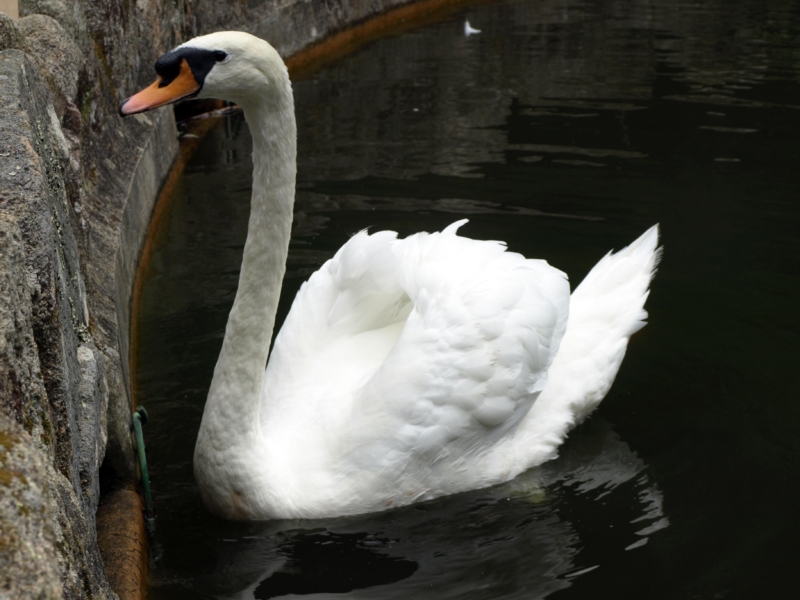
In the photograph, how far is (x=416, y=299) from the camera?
3863mm

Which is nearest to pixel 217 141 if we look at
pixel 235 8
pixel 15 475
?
pixel 235 8

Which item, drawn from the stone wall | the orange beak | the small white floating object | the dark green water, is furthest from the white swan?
the small white floating object

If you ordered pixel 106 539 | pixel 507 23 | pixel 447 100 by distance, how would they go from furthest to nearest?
pixel 507 23 → pixel 447 100 → pixel 106 539

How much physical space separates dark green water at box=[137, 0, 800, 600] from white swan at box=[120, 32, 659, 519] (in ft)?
0.57

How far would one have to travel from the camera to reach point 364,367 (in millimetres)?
4035

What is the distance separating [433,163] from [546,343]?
12.5 feet

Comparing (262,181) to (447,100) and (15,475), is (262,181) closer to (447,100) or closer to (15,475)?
(15,475)

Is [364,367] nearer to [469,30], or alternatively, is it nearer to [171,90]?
[171,90]

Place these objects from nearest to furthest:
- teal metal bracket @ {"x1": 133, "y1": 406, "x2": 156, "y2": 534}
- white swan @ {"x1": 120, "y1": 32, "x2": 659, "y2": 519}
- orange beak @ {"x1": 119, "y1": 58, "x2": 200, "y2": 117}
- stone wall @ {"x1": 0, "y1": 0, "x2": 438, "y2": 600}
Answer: stone wall @ {"x1": 0, "y1": 0, "x2": 438, "y2": 600} < orange beak @ {"x1": 119, "y1": 58, "x2": 200, "y2": 117} < white swan @ {"x1": 120, "y1": 32, "x2": 659, "y2": 519} < teal metal bracket @ {"x1": 133, "y1": 406, "x2": 156, "y2": 534}

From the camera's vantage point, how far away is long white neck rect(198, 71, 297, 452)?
3389 mm

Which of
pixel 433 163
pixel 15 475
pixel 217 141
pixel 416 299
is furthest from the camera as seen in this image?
pixel 217 141

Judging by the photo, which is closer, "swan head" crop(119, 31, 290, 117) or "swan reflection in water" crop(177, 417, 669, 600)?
"swan head" crop(119, 31, 290, 117)

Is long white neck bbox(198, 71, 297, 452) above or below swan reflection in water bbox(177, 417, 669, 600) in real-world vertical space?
above

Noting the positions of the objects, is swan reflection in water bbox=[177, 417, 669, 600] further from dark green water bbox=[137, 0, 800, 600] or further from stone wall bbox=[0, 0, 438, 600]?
stone wall bbox=[0, 0, 438, 600]
